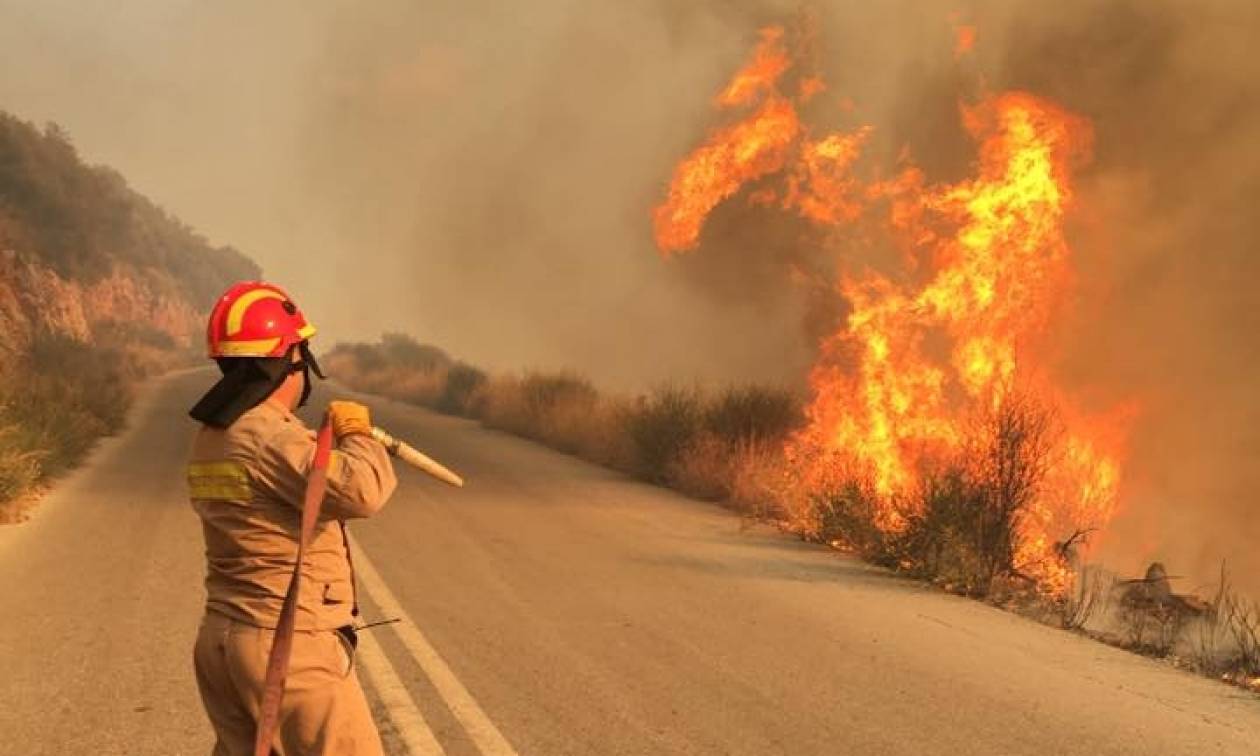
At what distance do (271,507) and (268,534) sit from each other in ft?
0.21

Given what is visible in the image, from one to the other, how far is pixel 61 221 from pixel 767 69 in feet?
118

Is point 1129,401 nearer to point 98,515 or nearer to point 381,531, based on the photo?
point 381,531

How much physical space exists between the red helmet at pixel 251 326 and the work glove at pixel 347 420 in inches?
8.3

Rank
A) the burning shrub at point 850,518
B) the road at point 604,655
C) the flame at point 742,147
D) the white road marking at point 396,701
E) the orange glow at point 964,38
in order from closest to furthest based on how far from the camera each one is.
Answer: the white road marking at point 396,701 < the road at point 604,655 < the burning shrub at point 850,518 < the orange glow at point 964,38 < the flame at point 742,147

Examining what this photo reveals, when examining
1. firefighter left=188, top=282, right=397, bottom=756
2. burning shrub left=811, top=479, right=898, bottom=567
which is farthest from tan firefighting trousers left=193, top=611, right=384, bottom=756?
burning shrub left=811, top=479, right=898, bottom=567

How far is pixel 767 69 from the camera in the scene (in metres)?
15.8

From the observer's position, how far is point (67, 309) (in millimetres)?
34625

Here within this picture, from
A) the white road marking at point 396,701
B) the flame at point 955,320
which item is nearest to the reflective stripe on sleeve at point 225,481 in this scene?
the white road marking at point 396,701

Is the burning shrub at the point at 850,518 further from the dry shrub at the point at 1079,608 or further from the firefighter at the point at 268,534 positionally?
the firefighter at the point at 268,534

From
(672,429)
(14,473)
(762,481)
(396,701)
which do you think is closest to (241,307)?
(396,701)

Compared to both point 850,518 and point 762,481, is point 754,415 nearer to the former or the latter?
point 762,481

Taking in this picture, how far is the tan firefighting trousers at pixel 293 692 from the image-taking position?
2529mm

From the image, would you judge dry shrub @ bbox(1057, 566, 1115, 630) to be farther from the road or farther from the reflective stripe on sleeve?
the reflective stripe on sleeve

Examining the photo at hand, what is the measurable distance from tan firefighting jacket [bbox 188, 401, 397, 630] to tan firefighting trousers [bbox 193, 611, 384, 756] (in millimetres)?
43
